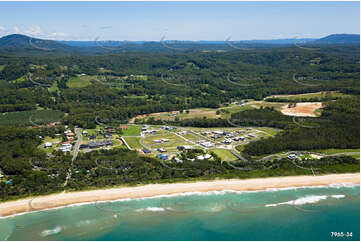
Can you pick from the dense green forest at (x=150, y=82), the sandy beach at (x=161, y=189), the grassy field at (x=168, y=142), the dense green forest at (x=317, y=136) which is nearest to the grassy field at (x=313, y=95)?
the dense green forest at (x=150, y=82)

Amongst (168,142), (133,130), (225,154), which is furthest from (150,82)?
(225,154)

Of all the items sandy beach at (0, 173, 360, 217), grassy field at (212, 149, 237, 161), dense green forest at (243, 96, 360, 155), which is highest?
dense green forest at (243, 96, 360, 155)

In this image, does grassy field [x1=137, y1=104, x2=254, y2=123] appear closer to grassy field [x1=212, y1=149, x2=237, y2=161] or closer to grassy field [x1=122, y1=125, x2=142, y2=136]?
grassy field [x1=122, y1=125, x2=142, y2=136]

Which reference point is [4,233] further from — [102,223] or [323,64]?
[323,64]

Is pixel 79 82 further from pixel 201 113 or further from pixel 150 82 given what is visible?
pixel 201 113

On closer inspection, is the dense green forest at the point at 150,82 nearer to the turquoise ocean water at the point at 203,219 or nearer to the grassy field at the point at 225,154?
the grassy field at the point at 225,154

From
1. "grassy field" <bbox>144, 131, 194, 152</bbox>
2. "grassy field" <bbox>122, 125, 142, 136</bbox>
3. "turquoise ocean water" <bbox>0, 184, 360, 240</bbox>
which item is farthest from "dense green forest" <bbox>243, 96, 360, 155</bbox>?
"grassy field" <bbox>122, 125, 142, 136</bbox>

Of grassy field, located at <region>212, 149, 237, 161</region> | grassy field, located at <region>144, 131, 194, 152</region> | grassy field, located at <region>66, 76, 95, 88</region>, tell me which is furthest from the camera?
grassy field, located at <region>66, 76, 95, 88</region>
